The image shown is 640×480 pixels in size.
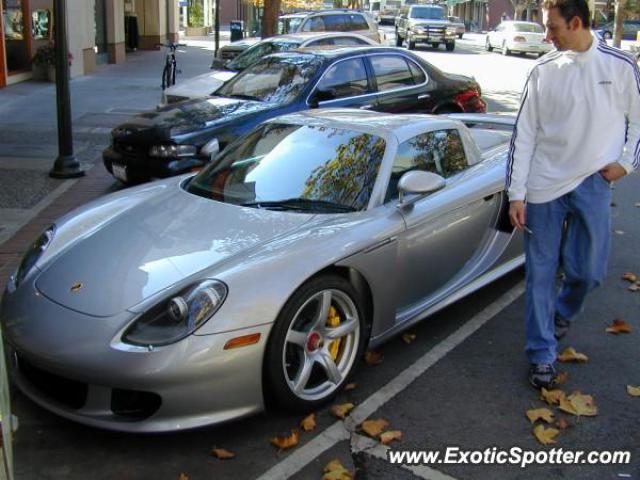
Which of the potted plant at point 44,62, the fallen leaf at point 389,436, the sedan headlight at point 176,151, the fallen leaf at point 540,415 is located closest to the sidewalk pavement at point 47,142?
the potted plant at point 44,62

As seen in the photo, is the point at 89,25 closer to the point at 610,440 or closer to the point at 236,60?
the point at 236,60

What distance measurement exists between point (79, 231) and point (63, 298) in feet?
2.41

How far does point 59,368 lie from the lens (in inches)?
127

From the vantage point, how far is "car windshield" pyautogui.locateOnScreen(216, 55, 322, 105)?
8113 millimetres

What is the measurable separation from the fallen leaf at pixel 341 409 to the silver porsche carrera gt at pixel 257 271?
88 mm

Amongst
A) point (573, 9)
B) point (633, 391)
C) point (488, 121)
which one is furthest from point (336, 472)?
point (488, 121)

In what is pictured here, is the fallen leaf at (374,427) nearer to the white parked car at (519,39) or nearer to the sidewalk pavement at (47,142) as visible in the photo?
the sidewalk pavement at (47,142)

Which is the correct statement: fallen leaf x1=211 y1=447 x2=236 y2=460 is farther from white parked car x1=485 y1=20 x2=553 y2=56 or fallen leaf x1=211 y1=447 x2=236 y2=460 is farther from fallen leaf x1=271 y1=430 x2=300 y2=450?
white parked car x1=485 y1=20 x2=553 y2=56

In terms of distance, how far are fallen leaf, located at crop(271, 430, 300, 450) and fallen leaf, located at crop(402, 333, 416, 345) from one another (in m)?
1.23

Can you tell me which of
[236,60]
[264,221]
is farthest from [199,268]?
[236,60]

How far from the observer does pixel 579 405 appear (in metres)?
3.77

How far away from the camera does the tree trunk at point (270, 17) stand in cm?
1680

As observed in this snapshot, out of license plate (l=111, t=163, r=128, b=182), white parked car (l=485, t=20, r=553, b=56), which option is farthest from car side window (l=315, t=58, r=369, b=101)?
white parked car (l=485, t=20, r=553, b=56)

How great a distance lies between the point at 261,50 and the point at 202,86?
1.36 metres
